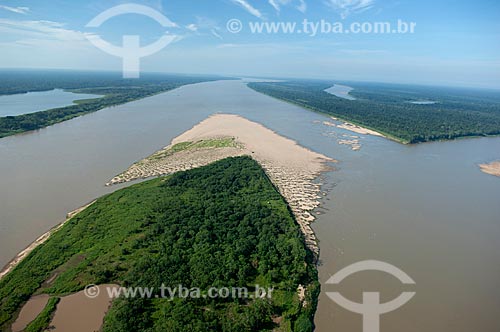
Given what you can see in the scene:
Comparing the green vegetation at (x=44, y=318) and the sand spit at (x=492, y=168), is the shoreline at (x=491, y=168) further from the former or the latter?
the green vegetation at (x=44, y=318)

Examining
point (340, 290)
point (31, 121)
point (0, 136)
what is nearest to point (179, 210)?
point (340, 290)

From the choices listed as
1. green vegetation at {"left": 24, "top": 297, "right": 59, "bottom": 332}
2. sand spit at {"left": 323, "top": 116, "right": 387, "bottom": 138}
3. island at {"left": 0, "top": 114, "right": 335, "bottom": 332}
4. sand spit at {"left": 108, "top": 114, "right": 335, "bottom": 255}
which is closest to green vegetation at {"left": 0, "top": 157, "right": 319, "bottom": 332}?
island at {"left": 0, "top": 114, "right": 335, "bottom": 332}

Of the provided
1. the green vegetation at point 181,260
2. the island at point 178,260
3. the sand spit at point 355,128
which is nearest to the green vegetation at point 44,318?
the island at point 178,260

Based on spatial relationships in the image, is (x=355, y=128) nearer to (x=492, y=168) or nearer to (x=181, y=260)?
(x=492, y=168)

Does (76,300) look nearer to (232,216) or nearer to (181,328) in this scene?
(181,328)

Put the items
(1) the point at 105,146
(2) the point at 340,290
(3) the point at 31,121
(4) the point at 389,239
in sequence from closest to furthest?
(2) the point at 340,290, (4) the point at 389,239, (1) the point at 105,146, (3) the point at 31,121

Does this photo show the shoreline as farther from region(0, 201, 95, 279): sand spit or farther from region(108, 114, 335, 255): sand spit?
region(0, 201, 95, 279): sand spit

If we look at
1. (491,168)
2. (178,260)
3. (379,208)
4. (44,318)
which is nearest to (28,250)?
(44,318)
